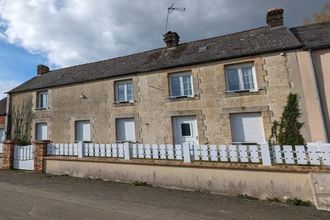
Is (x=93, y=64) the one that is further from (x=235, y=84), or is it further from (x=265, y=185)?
(x=265, y=185)

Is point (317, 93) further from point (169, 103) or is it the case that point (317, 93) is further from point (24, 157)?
point (24, 157)

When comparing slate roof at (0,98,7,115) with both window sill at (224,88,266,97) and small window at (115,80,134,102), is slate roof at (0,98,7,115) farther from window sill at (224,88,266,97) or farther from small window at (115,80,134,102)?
window sill at (224,88,266,97)

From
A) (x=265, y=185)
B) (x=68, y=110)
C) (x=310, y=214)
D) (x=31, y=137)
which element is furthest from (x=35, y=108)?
(x=310, y=214)

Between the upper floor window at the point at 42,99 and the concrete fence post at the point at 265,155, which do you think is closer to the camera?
the concrete fence post at the point at 265,155

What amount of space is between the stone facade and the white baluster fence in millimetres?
3874

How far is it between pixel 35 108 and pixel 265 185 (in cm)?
1525

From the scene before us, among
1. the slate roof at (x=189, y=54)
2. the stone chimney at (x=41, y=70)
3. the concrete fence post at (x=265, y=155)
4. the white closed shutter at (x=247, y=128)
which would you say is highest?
the stone chimney at (x=41, y=70)

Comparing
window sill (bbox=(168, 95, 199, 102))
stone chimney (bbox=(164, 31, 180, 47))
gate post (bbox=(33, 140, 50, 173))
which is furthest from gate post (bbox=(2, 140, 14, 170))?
stone chimney (bbox=(164, 31, 180, 47))

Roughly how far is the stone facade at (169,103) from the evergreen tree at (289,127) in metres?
0.22

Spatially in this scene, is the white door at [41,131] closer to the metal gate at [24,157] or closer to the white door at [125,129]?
the metal gate at [24,157]

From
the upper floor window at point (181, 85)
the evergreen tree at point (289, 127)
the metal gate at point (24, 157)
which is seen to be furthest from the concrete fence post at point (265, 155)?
the metal gate at point (24, 157)

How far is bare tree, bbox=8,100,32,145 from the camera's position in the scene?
15914 mm

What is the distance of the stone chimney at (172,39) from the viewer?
47.4 ft

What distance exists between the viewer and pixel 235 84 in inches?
434
